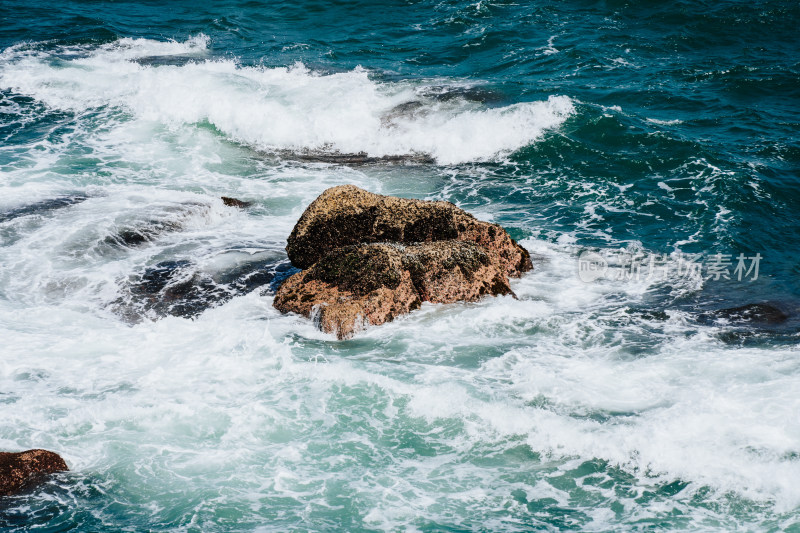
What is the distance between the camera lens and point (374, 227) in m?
10.1

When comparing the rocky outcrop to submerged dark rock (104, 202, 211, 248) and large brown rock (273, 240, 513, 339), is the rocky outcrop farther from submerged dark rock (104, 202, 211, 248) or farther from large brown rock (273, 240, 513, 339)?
submerged dark rock (104, 202, 211, 248)

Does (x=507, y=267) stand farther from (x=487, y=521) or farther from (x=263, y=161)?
(x=263, y=161)

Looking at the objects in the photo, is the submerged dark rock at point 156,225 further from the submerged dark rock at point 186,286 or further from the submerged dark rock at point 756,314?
the submerged dark rock at point 756,314

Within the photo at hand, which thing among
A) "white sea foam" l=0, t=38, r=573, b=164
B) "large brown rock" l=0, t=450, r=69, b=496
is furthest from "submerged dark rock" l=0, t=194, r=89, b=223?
"large brown rock" l=0, t=450, r=69, b=496

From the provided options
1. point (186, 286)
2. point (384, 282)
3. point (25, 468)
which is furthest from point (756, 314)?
point (25, 468)

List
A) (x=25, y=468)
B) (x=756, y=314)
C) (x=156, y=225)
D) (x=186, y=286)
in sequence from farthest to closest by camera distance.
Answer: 1. (x=156, y=225)
2. (x=186, y=286)
3. (x=756, y=314)
4. (x=25, y=468)

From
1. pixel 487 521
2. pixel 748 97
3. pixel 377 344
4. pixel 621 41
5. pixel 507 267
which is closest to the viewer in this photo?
pixel 487 521

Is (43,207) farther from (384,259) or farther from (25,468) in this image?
(25,468)

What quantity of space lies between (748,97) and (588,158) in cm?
494

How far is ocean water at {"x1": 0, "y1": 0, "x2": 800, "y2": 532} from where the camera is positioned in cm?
626

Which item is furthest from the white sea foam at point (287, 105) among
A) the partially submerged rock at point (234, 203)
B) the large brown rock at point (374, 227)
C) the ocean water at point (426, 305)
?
the large brown rock at point (374, 227)

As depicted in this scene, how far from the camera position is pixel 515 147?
1561cm

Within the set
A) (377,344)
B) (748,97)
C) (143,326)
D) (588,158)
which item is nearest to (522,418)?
(377,344)

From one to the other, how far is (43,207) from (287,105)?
725 cm
